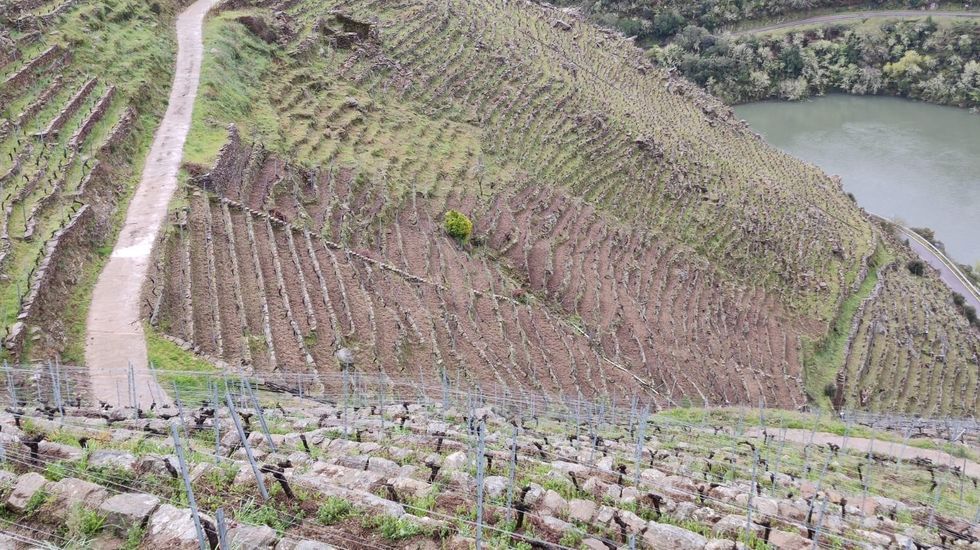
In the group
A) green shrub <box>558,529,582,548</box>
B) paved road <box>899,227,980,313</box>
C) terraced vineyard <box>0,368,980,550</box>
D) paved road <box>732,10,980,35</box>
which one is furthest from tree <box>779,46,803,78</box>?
green shrub <box>558,529,582,548</box>

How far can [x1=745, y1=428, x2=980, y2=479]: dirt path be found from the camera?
17078 millimetres

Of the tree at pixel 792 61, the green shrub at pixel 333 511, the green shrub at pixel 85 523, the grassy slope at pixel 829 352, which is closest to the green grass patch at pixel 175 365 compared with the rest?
the green shrub at pixel 85 523

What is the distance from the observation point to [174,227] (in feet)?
71.3

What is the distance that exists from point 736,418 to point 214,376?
15592 millimetres

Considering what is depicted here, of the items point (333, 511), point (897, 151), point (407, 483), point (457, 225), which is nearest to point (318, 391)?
point (407, 483)

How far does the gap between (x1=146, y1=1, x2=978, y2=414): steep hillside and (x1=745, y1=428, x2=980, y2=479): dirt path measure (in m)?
7.16

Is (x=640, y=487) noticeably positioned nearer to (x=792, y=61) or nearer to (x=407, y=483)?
(x=407, y=483)

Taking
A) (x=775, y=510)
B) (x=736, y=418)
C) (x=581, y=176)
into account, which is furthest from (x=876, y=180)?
(x=775, y=510)

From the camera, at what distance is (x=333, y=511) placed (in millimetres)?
8766

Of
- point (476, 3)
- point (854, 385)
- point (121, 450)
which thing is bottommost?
point (121, 450)

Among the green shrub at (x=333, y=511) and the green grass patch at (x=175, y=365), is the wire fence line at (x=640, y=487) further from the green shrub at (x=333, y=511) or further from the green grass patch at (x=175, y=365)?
the green grass patch at (x=175, y=365)

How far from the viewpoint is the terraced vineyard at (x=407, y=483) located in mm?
8234

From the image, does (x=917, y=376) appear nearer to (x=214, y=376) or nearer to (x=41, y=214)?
(x=214, y=376)

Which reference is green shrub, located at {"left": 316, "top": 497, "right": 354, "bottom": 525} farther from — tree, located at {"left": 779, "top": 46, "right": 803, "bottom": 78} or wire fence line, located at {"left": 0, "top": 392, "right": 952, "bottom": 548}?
tree, located at {"left": 779, "top": 46, "right": 803, "bottom": 78}
